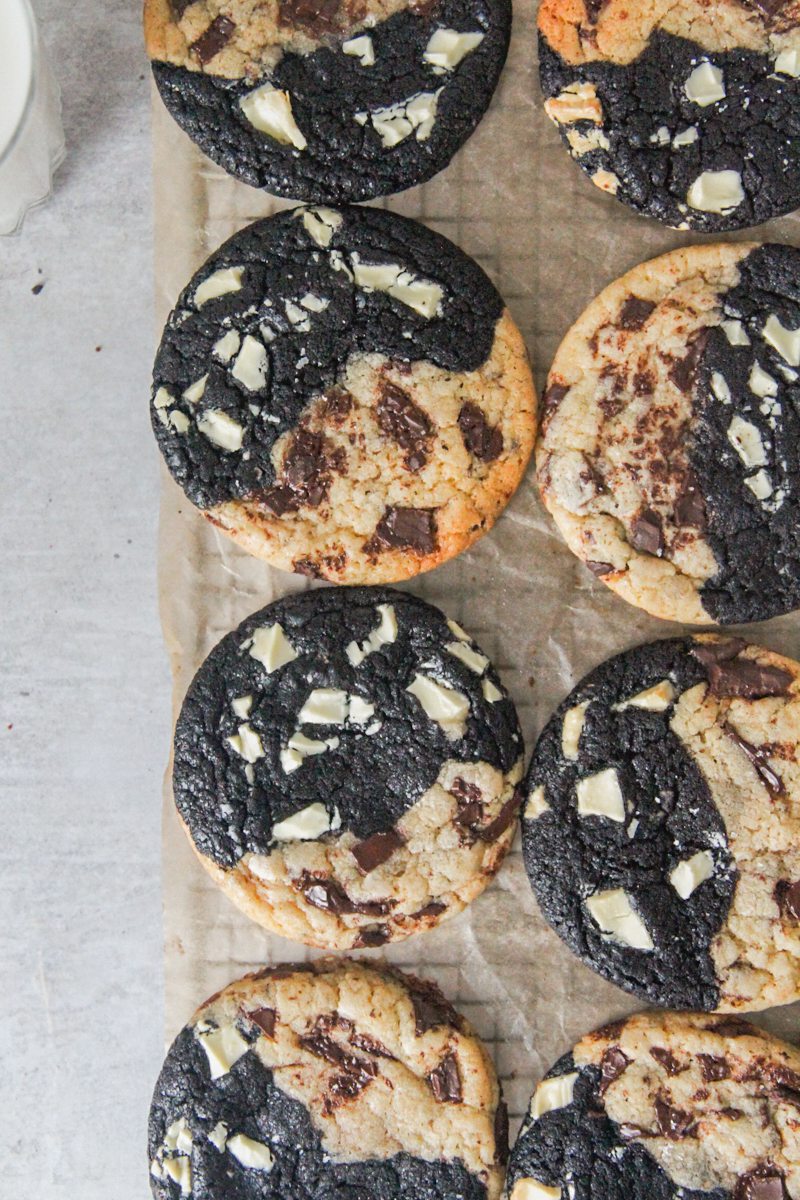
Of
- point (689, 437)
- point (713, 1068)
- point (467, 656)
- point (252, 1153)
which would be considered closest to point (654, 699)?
point (467, 656)

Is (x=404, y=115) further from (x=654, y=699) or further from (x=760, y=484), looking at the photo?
(x=654, y=699)

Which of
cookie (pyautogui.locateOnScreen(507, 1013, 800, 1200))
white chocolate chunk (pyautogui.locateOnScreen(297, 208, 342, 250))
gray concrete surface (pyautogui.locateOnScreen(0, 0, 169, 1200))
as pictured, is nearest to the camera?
cookie (pyautogui.locateOnScreen(507, 1013, 800, 1200))

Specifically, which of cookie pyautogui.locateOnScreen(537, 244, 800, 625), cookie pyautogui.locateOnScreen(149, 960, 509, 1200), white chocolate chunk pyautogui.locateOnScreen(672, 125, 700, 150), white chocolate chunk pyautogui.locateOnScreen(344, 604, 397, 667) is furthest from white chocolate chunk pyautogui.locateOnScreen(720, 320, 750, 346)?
cookie pyautogui.locateOnScreen(149, 960, 509, 1200)

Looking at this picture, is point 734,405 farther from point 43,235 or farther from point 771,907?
point 43,235

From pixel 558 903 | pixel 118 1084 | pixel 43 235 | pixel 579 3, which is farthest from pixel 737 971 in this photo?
pixel 43 235

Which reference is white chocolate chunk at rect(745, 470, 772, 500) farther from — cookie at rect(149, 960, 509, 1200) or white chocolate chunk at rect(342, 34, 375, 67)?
cookie at rect(149, 960, 509, 1200)
